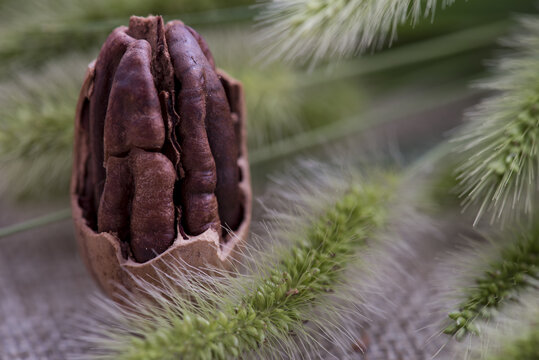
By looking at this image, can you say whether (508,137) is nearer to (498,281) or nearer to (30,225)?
(498,281)

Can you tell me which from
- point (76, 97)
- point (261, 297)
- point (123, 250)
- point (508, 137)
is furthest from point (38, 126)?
point (508, 137)

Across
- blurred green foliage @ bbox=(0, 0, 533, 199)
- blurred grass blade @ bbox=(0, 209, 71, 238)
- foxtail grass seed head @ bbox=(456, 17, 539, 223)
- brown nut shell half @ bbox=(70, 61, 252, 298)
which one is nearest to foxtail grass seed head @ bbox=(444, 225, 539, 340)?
foxtail grass seed head @ bbox=(456, 17, 539, 223)

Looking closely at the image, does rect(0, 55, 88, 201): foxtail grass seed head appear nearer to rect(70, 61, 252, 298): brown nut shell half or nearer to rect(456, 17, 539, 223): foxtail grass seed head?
rect(70, 61, 252, 298): brown nut shell half

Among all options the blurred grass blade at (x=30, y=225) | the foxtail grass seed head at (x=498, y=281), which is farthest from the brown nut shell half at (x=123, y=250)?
the foxtail grass seed head at (x=498, y=281)

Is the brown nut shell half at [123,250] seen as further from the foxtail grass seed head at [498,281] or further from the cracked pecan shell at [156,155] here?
the foxtail grass seed head at [498,281]

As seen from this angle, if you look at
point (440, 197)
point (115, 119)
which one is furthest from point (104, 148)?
point (440, 197)
